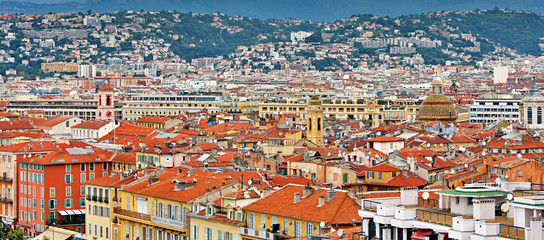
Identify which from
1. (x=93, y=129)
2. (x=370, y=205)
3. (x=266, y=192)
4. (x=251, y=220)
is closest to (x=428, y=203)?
(x=370, y=205)

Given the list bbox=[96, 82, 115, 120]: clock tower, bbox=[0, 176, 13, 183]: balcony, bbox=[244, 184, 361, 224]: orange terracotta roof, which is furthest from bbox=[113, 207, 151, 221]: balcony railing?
bbox=[96, 82, 115, 120]: clock tower

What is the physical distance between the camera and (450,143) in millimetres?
51750

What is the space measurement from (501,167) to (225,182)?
8165 mm

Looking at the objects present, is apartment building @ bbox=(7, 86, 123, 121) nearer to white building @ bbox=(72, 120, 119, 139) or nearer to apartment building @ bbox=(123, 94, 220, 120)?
apartment building @ bbox=(123, 94, 220, 120)

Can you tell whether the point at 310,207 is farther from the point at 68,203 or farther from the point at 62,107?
the point at 62,107

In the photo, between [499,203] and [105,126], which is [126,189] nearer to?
[499,203]

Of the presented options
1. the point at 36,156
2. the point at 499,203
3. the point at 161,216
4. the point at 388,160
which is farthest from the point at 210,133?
the point at 499,203

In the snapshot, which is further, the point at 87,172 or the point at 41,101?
the point at 41,101

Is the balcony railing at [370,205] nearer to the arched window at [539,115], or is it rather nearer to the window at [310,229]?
the window at [310,229]

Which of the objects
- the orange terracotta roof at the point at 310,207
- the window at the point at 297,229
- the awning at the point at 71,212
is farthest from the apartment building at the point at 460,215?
the awning at the point at 71,212

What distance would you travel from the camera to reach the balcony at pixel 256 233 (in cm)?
2686

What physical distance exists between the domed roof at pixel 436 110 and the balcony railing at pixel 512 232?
53.9 m

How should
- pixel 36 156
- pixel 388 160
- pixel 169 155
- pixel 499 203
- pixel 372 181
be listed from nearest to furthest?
1. pixel 499 203
2. pixel 372 181
3. pixel 388 160
4. pixel 169 155
5. pixel 36 156

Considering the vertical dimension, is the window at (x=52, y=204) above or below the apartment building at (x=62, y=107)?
below
